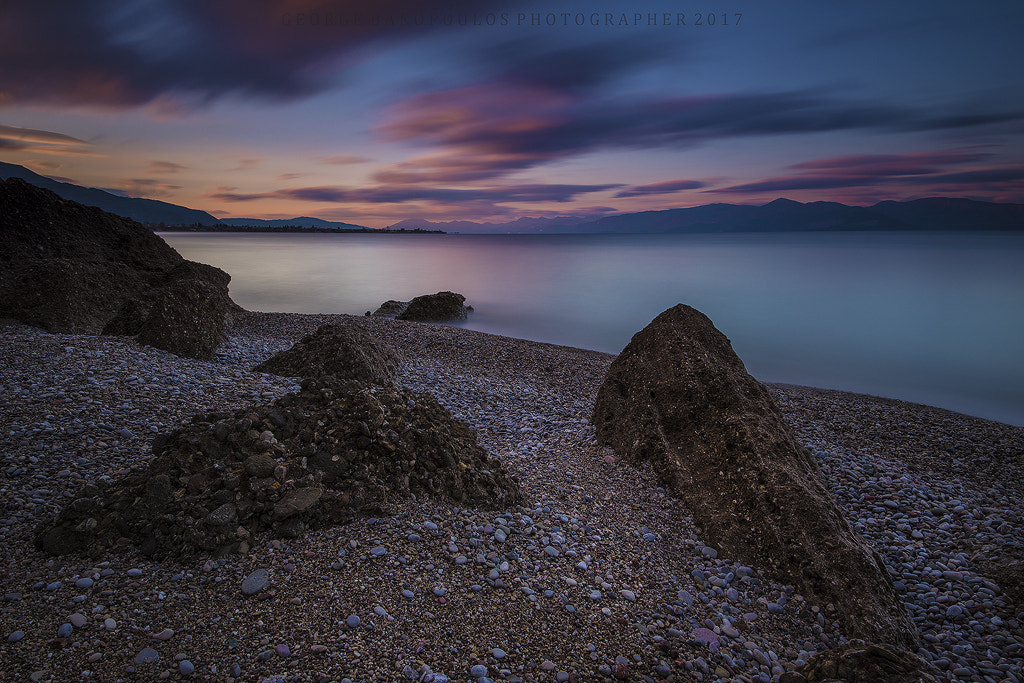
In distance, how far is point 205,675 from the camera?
2604 mm

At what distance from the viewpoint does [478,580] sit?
11.8 ft

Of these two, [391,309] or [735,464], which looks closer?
[735,464]

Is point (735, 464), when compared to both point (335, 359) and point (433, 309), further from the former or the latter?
point (433, 309)

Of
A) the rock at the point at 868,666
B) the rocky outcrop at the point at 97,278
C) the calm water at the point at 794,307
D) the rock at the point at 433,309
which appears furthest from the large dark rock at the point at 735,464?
the rock at the point at 433,309

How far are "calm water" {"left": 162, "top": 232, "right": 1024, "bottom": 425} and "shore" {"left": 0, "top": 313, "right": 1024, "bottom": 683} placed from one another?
9189 mm

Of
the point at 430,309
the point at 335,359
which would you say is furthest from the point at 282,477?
the point at 430,309

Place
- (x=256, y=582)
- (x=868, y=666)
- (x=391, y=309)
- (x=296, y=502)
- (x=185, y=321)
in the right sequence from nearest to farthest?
(x=868, y=666), (x=256, y=582), (x=296, y=502), (x=185, y=321), (x=391, y=309)

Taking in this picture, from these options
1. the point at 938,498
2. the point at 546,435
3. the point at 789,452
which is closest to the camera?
the point at 789,452

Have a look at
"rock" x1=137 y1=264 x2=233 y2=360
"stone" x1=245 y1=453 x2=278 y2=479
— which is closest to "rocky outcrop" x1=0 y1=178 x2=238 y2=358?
"rock" x1=137 y1=264 x2=233 y2=360

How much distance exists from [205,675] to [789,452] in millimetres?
4841

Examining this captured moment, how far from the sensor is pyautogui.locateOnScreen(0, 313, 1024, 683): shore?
9.37ft

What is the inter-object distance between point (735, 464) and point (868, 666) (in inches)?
92.8

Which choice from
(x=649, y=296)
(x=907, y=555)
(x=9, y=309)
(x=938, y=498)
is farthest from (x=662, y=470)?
(x=649, y=296)

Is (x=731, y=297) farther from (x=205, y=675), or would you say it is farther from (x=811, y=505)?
(x=205, y=675)
